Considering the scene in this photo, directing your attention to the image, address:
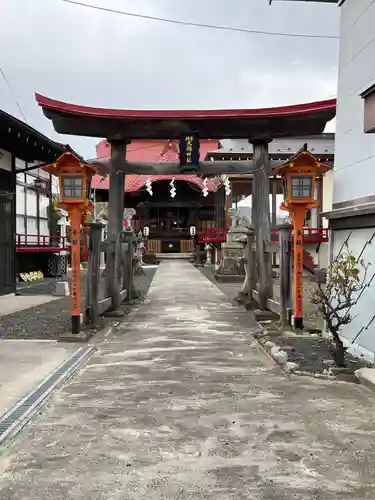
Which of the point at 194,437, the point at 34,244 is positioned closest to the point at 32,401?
the point at 194,437

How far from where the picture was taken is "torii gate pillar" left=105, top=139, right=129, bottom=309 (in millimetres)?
11992

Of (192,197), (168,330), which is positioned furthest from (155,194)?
(168,330)

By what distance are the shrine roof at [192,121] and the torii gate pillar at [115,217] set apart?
44 cm

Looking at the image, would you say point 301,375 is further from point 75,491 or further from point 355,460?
point 75,491

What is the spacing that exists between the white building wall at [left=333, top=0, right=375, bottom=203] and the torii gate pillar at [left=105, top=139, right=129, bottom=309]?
5548mm

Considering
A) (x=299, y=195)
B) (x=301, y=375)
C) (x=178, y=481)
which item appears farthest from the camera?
(x=299, y=195)

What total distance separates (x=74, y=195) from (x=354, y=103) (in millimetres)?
4863

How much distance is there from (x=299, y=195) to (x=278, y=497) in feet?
21.5

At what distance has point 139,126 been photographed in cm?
1218

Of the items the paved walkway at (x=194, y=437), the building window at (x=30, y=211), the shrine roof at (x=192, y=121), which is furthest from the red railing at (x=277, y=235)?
the paved walkway at (x=194, y=437)

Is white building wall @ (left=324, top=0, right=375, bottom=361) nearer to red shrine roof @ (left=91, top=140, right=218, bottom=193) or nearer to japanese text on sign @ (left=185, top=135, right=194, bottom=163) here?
japanese text on sign @ (left=185, top=135, right=194, bottom=163)

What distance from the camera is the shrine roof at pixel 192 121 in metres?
11.9

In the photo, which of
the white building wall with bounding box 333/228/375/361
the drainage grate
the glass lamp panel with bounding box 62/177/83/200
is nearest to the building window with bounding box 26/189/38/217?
the glass lamp panel with bounding box 62/177/83/200

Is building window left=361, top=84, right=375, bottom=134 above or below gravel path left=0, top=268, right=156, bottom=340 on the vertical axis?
above
